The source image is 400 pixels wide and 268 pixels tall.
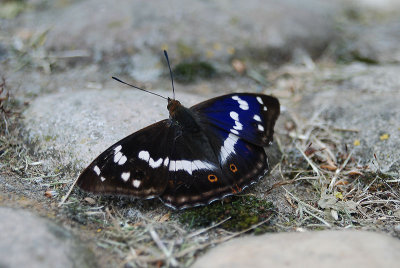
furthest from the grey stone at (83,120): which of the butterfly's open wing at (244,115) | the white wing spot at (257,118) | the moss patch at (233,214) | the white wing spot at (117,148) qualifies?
the moss patch at (233,214)

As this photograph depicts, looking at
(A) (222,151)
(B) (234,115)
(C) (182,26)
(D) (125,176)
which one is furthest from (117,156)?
(C) (182,26)

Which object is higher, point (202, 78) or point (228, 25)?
point (228, 25)

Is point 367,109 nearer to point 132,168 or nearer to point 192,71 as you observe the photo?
point 192,71

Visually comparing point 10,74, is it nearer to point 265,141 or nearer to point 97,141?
point 97,141

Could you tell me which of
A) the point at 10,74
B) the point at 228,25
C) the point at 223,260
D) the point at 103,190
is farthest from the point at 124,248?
the point at 228,25

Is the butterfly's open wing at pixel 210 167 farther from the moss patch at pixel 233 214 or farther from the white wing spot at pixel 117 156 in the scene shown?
the white wing spot at pixel 117 156
